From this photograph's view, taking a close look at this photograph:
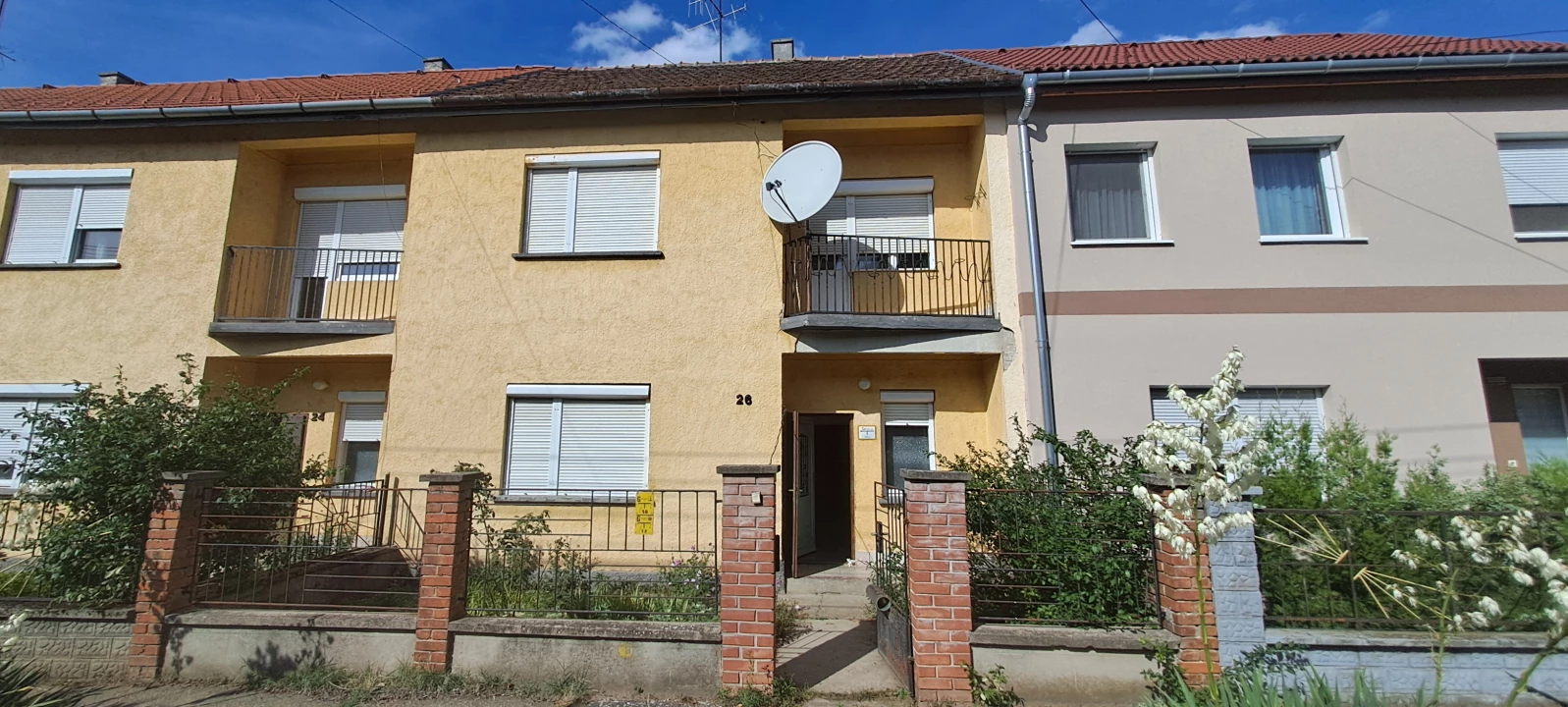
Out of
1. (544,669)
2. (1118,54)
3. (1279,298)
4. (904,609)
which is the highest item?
(1118,54)

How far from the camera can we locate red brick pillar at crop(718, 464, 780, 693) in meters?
4.42

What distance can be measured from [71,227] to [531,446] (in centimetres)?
699

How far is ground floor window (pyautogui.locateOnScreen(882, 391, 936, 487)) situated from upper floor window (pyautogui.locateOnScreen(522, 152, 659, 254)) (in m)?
3.68

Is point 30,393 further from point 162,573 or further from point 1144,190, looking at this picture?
point 1144,190

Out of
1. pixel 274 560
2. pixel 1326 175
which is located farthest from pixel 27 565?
pixel 1326 175

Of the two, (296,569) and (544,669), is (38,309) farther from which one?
(544,669)

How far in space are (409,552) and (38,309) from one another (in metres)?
6.08

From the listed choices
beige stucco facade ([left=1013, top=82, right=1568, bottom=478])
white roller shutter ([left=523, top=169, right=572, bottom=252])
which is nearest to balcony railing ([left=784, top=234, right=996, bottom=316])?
beige stucco facade ([left=1013, top=82, right=1568, bottom=478])

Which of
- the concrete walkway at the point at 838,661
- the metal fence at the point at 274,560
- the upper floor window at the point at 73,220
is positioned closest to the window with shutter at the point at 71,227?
the upper floor window at the point at 73,220

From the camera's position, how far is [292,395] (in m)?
8.84

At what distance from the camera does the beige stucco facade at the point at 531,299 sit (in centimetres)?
779

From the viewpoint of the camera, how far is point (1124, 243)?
7625 mm

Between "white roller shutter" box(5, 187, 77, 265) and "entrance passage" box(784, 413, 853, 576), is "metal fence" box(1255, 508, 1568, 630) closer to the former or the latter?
"entrance passage" box(784, 413, 853, 576)

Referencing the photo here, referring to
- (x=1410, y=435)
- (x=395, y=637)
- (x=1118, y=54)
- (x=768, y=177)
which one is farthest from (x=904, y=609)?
(x=1118, y=54)
